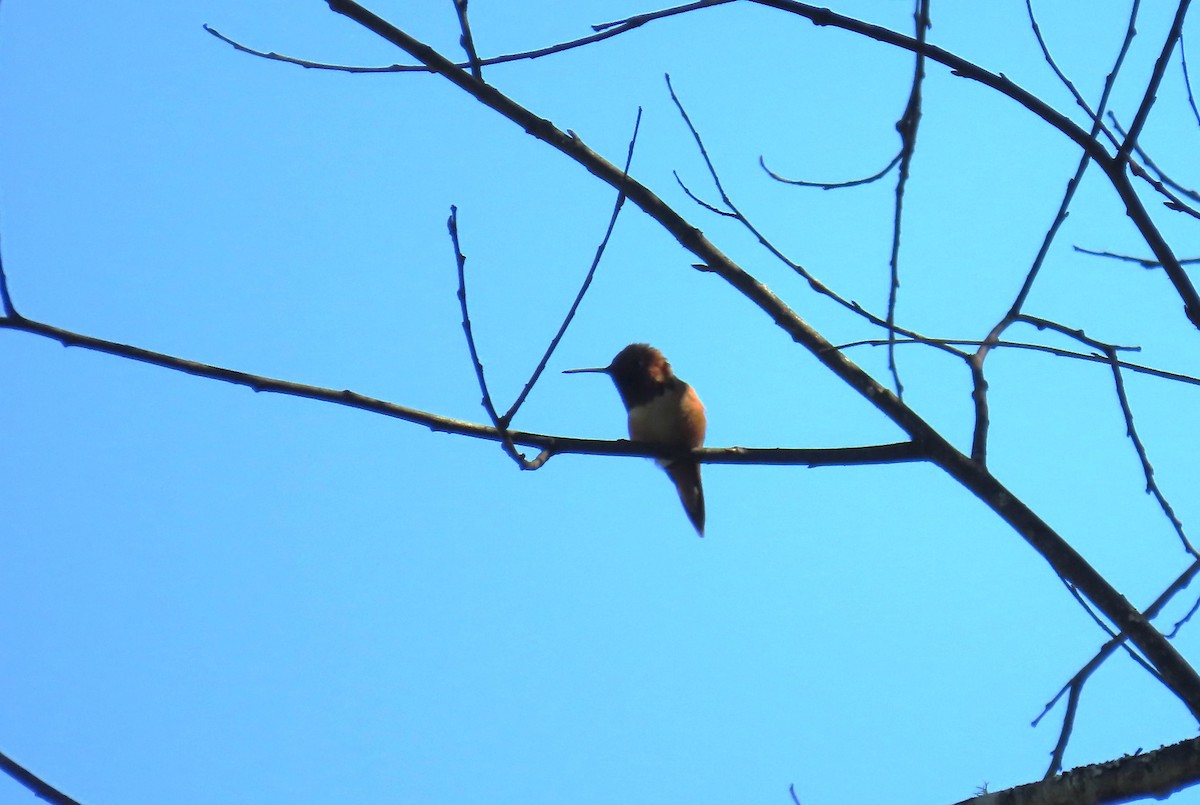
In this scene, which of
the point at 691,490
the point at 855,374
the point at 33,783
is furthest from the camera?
the point at 691,490

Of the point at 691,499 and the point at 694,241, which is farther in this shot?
the point at 691,499

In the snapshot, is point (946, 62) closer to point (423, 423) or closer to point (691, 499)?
point (423, 423)

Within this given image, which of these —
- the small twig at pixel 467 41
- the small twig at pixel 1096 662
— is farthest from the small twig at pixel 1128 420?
the small twig at pixel 467 41

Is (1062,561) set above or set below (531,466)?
below

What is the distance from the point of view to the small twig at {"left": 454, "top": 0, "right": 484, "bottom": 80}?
2.84 meters

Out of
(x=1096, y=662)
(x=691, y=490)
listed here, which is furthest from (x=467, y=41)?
(x=691, y=490)

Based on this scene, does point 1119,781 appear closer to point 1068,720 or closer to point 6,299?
point 1068,720

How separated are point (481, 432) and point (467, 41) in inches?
39.8

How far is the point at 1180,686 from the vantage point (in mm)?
2539

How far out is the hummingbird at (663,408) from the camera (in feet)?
17.5

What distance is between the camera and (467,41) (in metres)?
2.90

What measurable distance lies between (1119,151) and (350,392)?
1907 mm

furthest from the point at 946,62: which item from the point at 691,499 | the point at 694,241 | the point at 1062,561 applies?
the point at 691,499

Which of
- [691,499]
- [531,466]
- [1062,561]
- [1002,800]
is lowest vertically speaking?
[1002,800]
